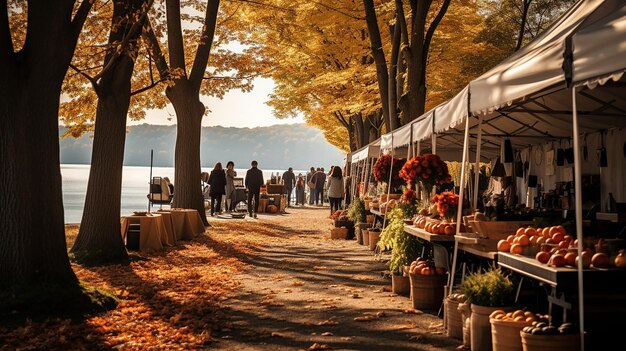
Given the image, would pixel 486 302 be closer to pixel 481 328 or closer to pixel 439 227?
pixel 481 328

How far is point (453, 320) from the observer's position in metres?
6.37

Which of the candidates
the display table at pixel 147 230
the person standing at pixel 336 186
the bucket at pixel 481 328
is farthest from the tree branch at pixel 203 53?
the bucket at pixel 481 328

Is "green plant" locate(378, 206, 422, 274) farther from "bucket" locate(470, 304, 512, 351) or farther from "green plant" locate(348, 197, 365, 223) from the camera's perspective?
"green plant" locate(348, 197, 365, 223)

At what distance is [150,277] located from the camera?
10.4 m

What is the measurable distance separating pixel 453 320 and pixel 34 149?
199 inches

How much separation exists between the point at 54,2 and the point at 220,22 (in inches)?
593

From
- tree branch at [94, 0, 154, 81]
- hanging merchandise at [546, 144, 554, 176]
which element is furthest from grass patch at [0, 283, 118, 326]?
hanging merchandise at [546, 144, 554, 176]

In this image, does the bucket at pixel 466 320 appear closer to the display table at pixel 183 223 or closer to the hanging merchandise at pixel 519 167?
Answer: the display table at pixel 183 223

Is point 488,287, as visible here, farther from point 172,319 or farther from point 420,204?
point 420,204

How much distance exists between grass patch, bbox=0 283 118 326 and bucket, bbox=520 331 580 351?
4.83 metres

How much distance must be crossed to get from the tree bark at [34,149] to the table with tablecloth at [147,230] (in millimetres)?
5365

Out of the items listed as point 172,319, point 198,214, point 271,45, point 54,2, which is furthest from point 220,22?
point 172,319

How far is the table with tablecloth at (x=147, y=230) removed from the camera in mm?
13500

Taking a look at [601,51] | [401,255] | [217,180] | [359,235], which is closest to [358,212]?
[359,235]
